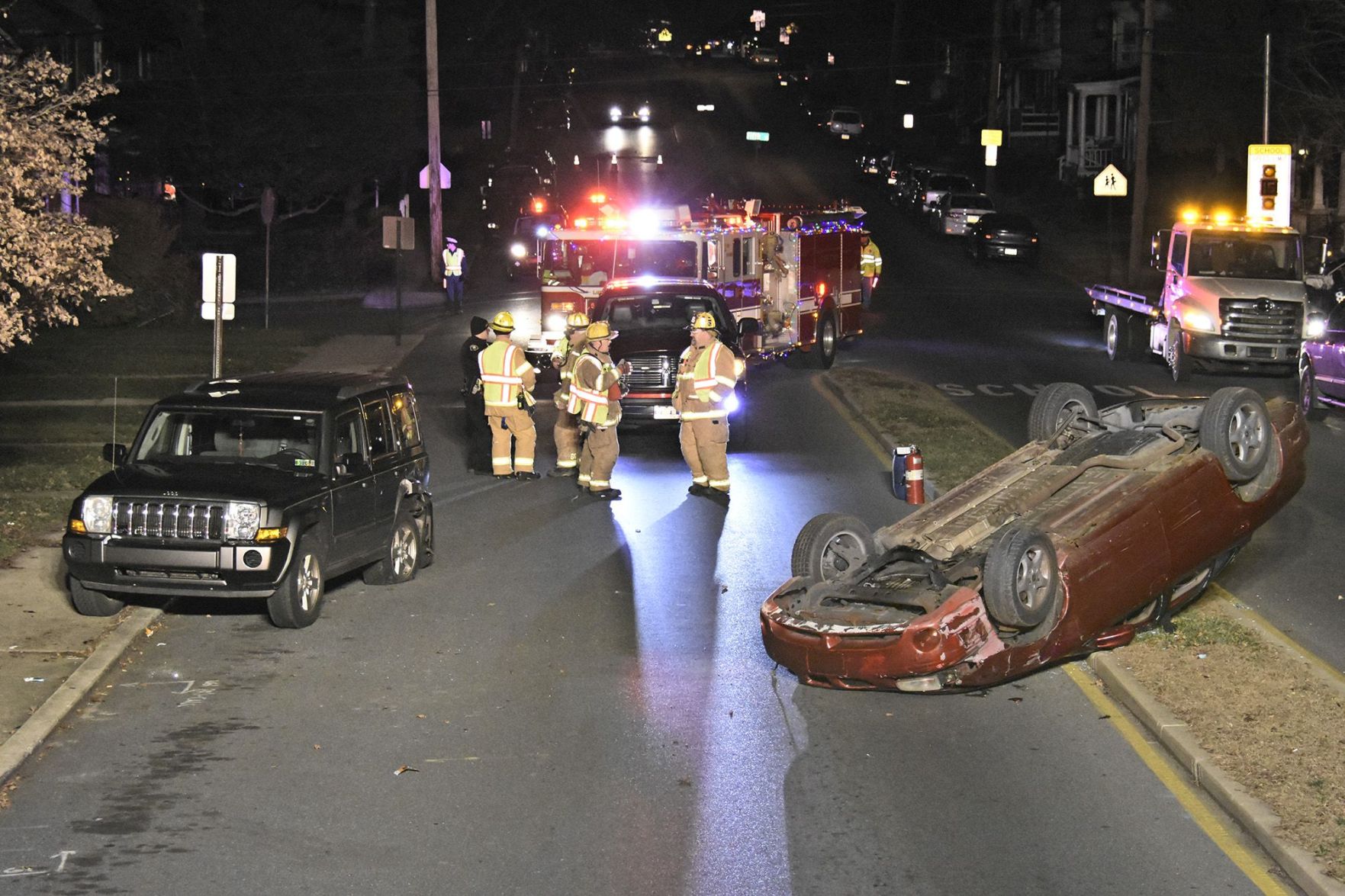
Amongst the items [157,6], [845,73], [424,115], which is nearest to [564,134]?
[424,115]

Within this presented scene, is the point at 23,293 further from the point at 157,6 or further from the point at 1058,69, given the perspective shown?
the point at 1058,69

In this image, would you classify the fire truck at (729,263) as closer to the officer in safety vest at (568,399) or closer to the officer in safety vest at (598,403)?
the officer in safety vest at (568,399)

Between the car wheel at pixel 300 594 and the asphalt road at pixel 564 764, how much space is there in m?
0.17

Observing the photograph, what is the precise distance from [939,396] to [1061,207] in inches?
1565

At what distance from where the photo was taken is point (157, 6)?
191 ft

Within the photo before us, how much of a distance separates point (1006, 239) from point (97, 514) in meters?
41.3

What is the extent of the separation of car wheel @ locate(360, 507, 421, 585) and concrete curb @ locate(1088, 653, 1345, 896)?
521 cm

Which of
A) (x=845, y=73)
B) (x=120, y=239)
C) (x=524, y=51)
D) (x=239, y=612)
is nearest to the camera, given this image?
(x=239, y=612)

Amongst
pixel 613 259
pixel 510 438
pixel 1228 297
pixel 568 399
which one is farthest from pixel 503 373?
pixel 1228 297

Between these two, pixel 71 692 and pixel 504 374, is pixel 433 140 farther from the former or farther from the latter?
pixel 71 692

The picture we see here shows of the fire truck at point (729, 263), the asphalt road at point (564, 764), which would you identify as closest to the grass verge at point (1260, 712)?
the asphalt road at point (564, 764)

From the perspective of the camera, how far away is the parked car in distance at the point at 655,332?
745 inches

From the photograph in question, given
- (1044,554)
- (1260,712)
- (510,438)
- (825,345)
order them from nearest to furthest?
(1260,712) → (1044,554) → (510,438) → (825,345)

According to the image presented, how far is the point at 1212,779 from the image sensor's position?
7.55 meters
